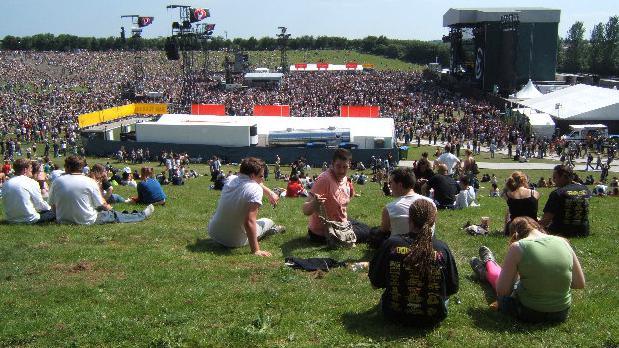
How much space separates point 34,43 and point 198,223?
16338 centimetres

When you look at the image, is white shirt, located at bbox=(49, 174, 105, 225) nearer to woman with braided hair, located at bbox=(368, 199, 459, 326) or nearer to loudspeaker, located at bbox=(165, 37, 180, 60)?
woman with braided hair, located at bbox=(368, 199, 459, 326)

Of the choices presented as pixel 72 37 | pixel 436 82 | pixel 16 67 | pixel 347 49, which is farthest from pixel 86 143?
pixel 72 37

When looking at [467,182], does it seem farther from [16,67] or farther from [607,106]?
[16,67]

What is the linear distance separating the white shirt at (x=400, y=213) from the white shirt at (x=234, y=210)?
5.55 feet

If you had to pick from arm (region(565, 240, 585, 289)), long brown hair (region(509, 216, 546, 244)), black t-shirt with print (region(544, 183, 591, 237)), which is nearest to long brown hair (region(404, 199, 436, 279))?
long brown hair (region(509, 216, 546, 244))

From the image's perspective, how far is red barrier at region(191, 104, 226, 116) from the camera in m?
44.8

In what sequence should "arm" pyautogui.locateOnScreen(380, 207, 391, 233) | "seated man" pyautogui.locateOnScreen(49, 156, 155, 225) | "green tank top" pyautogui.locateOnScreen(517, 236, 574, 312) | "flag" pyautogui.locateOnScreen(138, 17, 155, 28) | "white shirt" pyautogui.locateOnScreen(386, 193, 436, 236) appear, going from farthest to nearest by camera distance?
"flag" pyautogui.locateOnScreen(138, 17, 155, 28)
"seated man" pyautogui.locateOnScreen(49, 156, 155, 225)
"arm" pyautogui.locateOnScreen(380, 207, 391, 233)
"white shirt" pyautogui.locateOnScreen(386, 193, 436, 236)
"green tank top" pyautogui.locateOnScreen(517, 236, 574, 312)

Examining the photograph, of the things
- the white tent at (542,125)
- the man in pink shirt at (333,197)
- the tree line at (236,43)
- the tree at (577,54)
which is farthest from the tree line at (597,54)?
the man in pink shirt at (333,197)

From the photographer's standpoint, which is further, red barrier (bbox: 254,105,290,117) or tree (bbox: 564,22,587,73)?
tree (bbox: 564,22,587,73)

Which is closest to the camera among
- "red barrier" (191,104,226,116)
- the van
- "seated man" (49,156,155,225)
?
"seated man" (49,156,155,225)

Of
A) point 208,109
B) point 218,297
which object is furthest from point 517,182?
point 208,109

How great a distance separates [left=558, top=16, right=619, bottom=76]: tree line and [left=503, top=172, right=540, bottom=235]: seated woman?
95948mm

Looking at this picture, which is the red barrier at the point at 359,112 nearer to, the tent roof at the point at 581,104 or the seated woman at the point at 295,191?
the tent roof at the point at 581,104

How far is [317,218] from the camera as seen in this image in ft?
25.8
